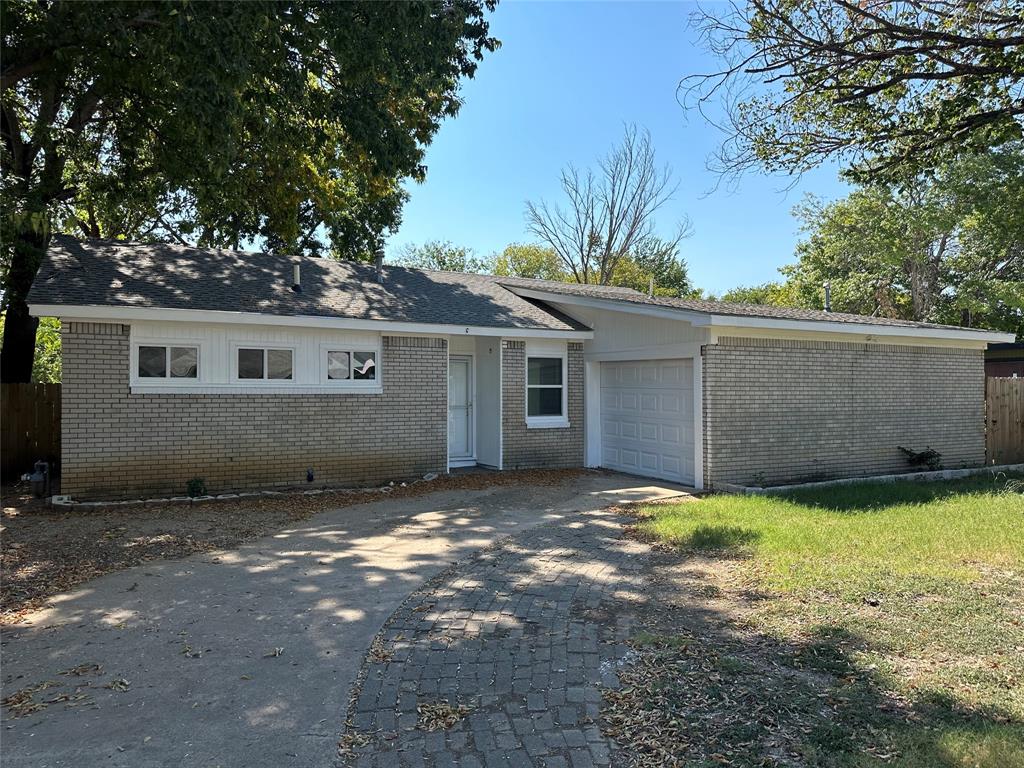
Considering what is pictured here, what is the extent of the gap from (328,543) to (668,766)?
5142 mm

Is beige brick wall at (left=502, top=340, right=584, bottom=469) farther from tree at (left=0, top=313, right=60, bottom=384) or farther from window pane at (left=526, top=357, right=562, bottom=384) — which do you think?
tree at (left=0, top=313, right=60, bottom=384)

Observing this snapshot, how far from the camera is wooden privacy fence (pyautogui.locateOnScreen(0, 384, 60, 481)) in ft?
39.4

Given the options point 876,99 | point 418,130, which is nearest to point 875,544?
point 876,99

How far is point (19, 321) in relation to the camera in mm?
13562

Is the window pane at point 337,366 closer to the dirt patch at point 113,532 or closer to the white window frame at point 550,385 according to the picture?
the dirt patch at point 113,532

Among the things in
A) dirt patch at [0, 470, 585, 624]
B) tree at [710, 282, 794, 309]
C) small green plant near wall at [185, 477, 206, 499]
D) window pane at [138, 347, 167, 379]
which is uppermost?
tree at [710, 282, 794, 309]

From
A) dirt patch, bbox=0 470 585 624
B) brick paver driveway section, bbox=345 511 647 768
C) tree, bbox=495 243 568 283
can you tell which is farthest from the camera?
tree, bbox=495 243 568 283

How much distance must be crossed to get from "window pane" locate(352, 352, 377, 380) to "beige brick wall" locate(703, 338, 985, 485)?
223 inches

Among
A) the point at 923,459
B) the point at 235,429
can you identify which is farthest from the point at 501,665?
the point at 923,459

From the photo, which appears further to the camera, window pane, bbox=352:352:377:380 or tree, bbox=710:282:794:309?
tree, bbox=710:282:794:309

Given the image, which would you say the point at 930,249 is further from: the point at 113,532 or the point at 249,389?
the point at 113,532

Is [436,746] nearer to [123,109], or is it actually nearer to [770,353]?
[770,353]

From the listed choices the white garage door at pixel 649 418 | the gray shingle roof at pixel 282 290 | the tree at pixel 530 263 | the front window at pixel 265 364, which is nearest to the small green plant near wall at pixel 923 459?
the gray shingle roof at pixel 282 290

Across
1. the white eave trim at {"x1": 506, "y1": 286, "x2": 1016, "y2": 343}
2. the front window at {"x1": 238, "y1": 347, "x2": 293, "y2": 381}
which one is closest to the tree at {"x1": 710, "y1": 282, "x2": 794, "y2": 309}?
the white eave trim at {"x1": 506, "y1": 286, "x2": 1016, "y2": 343}
